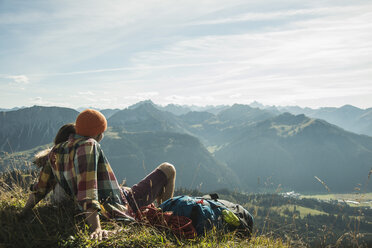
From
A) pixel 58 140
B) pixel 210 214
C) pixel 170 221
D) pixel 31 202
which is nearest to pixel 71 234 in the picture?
pixel 31 202

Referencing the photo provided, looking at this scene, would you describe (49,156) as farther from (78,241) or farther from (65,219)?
(78,241)

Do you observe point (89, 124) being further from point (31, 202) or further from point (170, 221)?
point (170, 221)

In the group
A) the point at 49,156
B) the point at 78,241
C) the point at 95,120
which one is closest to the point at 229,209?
the point at 78,241

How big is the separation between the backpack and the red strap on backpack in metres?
0.22

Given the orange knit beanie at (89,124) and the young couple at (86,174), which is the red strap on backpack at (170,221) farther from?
the orange knit beanie at (89,124)

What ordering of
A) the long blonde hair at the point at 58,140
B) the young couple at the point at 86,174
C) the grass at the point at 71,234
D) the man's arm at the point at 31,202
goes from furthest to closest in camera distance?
the long blonde hair at the point at 58,140, the man's arm at the point at 31,202, the young couple at the point at 86,174, the grass at the point at 71,234

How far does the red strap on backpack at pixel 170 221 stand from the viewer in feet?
12.1

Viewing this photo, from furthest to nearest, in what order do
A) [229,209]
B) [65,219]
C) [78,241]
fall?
1. [229,209]
2. [65,219]
3. [78,241]

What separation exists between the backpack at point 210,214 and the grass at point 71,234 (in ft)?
0.74

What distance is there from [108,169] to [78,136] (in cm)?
70

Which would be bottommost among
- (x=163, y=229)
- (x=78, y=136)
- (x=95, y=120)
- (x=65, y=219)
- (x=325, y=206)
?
(x=325, y=206)

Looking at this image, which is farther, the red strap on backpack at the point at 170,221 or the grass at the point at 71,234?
the red strap on backpack at the point at 170,221

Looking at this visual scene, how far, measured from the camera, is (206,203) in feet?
14.7

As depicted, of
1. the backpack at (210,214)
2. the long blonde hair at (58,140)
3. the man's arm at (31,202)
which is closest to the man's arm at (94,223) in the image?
the backpack at (210,214)
